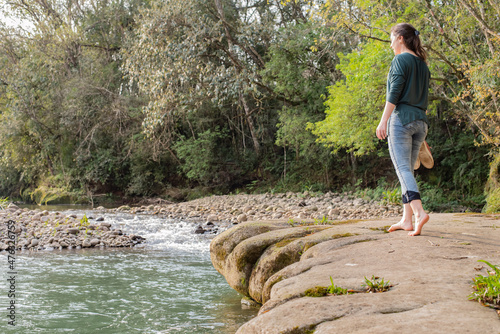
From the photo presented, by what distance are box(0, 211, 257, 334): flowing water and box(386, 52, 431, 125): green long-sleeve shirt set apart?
8.16ft

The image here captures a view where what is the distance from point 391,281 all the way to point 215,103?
17.9 metres

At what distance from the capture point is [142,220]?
44.4ft

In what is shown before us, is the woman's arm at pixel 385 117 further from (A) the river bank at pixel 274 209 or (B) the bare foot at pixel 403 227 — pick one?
(A) the river bank at pixel 274 209

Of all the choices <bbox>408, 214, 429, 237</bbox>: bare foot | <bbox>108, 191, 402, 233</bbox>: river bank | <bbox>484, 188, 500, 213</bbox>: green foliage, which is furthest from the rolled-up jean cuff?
<bbox>484, 188, 500, 213</bbox>: green foliage

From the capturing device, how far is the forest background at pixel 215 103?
1376 centimetres

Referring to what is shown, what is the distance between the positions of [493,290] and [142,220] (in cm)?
1233

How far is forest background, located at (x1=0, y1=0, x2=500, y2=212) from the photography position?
13.8m

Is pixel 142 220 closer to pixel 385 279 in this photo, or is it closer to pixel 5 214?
pixel 5 214

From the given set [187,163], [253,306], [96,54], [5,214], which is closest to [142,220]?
[5,214]

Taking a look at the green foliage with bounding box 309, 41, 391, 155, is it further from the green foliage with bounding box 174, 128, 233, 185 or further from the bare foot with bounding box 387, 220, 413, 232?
the bare foot with bounding box 387, 220, 413, 232

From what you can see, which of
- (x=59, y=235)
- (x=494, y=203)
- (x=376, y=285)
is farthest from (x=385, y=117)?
(x=59, y=235)

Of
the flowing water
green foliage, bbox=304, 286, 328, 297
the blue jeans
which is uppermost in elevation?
the blue jeans

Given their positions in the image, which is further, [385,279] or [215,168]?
[215,168]

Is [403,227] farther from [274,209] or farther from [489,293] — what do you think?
[274,209]
